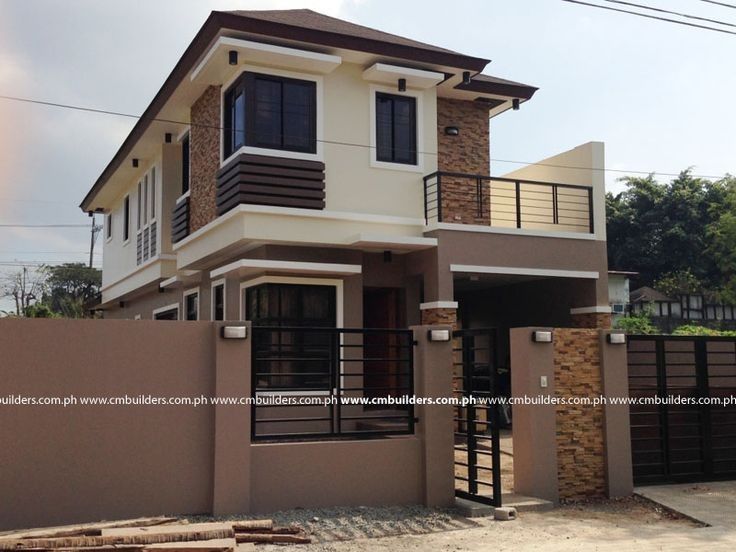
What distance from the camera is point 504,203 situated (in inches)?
611

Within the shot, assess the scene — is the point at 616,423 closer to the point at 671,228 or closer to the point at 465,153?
the point at 465,153

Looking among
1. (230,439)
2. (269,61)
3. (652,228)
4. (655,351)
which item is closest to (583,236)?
(655,351)

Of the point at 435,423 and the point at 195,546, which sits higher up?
the point at 435,423

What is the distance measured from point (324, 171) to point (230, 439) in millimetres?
5704

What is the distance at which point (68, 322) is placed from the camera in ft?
24.5

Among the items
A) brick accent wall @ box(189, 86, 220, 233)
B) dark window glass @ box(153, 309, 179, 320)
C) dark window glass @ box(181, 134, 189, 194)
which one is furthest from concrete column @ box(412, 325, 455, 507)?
dark window glass @ box(153, 309, 179, 320)

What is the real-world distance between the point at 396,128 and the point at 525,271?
3.26 metres

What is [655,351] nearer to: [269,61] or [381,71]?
[381,71]

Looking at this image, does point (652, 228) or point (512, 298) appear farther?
point (652, 228)

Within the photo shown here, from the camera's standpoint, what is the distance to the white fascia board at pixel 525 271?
41.5 feet

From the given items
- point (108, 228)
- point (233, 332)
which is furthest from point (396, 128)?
point (108, 228)

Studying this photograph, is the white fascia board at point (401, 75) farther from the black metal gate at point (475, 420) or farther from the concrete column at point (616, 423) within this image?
the concrete column at point (616, 423)

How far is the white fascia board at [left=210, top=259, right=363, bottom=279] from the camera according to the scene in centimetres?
1187

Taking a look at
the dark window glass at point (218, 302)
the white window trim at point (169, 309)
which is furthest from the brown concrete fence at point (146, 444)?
the white window trim at point (169, 309)
